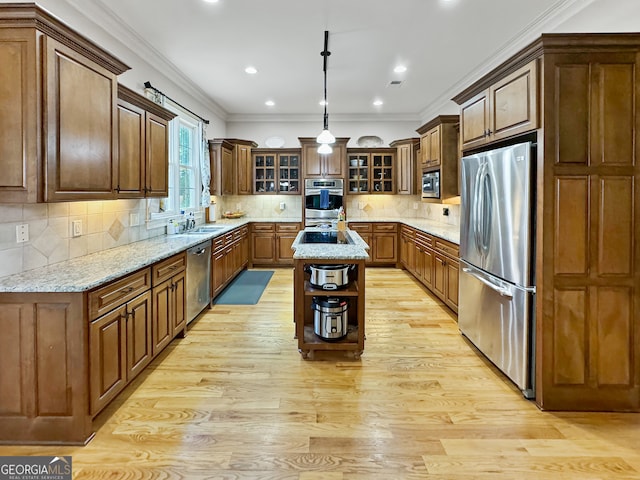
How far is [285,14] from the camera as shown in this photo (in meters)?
3.38

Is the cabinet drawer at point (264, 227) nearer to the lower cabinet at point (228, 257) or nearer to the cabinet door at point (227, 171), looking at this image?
the lower cabinet at point (228, 257)

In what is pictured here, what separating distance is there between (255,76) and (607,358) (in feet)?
16.0

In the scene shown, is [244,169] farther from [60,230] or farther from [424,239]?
[60,230]

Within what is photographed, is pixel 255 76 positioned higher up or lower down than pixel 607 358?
higher up

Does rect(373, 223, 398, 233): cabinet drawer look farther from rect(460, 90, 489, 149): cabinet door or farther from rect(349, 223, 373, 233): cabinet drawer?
rect(460, 90, 489, 149): cabinet door

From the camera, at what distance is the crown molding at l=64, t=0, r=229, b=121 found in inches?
120

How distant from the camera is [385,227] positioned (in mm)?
7102

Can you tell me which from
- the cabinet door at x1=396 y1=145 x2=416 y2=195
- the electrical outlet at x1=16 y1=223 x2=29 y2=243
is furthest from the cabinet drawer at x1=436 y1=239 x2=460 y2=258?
the electrical outlet at x1=16 y1=223 x2=29 y2=243

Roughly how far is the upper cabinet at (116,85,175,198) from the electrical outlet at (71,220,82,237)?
38 cm

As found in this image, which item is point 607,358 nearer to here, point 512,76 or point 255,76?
point 512,76

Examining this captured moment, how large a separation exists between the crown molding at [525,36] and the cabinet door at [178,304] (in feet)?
11.8

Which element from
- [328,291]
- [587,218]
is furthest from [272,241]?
[587,218]

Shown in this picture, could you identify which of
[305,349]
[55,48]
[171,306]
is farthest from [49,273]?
[305,349]

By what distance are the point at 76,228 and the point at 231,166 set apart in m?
4.50
